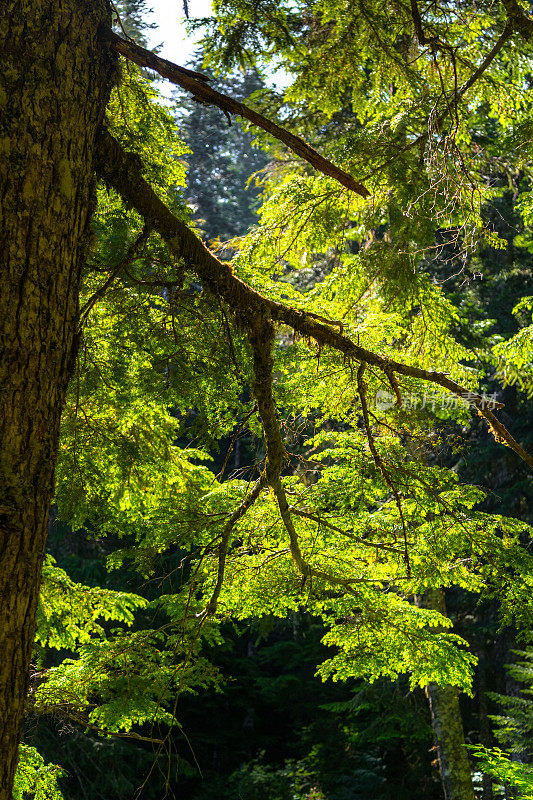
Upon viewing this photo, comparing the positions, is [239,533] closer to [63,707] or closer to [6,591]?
[63,707]

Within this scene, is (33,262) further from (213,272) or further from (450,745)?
(450,745)

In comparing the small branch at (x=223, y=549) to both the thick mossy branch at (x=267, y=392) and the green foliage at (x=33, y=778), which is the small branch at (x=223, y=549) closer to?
the thick mossy branch at (x=267, y=392)

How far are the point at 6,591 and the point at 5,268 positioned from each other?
1.00 meters

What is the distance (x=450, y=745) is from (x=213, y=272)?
7115 mm

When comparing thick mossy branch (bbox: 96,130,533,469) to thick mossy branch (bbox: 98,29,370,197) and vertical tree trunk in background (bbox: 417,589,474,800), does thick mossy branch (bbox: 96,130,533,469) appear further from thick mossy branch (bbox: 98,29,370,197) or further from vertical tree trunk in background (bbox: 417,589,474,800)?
vertical tree trunk in background (bbox: 417,589,474,800)

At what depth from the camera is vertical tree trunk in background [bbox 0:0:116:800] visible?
6.31 ft

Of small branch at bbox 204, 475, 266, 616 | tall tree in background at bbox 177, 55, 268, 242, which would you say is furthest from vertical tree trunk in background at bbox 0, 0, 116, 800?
tall tree in background at bbox 177, 55, 268, 242

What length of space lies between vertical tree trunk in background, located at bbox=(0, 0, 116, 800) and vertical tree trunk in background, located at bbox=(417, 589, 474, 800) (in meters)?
6.76

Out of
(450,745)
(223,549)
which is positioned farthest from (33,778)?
(450,745)

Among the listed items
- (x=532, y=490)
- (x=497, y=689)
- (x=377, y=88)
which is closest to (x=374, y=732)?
(x=497, y=689)

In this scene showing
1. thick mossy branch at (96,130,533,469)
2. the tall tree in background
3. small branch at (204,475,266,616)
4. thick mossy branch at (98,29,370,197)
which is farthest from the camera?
the tall tree in background

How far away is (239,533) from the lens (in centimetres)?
452

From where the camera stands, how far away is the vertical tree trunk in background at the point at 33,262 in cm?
192

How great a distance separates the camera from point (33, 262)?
209 cm
